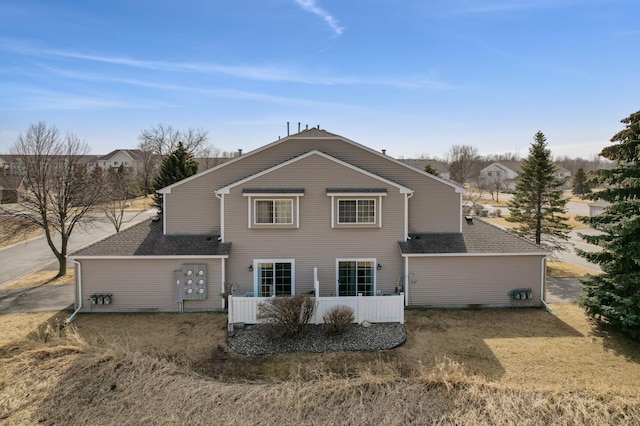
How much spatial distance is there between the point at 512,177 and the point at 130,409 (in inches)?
3594

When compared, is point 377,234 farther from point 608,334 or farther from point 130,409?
point 130,409

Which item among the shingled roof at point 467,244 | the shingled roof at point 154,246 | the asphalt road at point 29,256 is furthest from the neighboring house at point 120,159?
the shingled roof at point 467,244

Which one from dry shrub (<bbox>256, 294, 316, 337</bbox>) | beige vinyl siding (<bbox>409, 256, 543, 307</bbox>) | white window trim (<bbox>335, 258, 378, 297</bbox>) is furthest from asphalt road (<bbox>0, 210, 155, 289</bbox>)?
beige vinyl siding (<bbox>409, 256, 543, 307</bbox>)

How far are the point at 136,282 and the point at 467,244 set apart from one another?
13534 mm

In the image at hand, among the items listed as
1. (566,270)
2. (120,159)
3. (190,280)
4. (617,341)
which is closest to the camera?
(617,341)

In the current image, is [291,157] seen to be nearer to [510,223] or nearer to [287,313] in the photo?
[287,313]

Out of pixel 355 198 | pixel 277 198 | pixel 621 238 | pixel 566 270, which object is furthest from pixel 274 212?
pixel 566 270

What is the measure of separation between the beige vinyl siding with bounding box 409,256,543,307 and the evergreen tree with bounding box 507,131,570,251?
9930mm

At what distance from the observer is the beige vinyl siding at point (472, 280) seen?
15.7 meters

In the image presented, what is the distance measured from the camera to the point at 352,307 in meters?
13.8

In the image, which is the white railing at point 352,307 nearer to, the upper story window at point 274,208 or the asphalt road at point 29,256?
the upper story window at point 274,208

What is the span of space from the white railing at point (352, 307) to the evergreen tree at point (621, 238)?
6.67m

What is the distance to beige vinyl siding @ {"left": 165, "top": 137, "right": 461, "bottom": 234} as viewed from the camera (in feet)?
54.9

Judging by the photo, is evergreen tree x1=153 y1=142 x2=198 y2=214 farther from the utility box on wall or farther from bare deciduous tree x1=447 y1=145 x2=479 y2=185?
bare deciduous tree x1=447 y1=145 x2=479 y2=185
